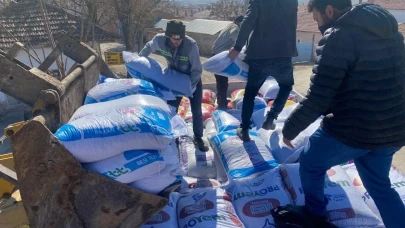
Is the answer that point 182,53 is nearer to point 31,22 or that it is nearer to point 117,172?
point 117,172

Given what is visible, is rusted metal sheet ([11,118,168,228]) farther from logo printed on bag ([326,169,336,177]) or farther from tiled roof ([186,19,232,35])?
tiled roof ([186,19,232,35])

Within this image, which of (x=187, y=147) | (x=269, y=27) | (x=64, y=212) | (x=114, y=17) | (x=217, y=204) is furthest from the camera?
(x=114, y=17)

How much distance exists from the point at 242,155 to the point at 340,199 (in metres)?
0.82

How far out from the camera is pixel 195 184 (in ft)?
9.89

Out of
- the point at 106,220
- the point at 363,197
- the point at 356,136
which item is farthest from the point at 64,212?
the point at 363,197

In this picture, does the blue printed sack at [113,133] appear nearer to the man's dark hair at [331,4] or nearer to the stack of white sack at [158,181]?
the stack of white sack at [158,181]

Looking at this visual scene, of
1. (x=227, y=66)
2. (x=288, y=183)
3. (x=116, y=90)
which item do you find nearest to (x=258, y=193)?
(x=288, y=183)

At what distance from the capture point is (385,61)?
6.47ft

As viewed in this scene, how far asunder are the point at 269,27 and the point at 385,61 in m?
1.43

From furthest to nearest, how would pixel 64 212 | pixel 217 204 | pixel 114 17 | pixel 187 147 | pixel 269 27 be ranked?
pixel 114 17, pixel 187 147, pixel 269 27, pixel 217 204, pixel 64 212

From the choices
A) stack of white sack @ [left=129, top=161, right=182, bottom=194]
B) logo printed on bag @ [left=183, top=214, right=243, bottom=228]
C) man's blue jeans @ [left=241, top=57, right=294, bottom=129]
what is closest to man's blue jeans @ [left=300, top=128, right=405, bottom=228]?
logo printed on bag @ [left=183, top=214, right=243, bottom=228]

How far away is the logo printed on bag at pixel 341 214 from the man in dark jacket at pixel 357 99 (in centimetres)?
18

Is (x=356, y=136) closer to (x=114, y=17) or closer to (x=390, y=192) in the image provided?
(x=390, y=192)

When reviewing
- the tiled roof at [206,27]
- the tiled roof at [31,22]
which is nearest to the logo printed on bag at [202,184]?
the tiled roof at [31,22]
